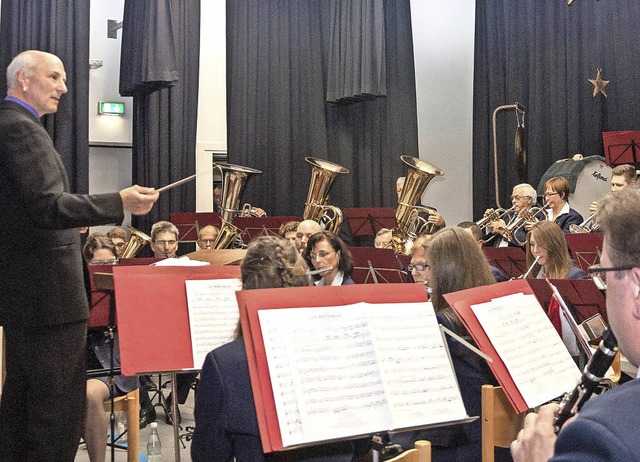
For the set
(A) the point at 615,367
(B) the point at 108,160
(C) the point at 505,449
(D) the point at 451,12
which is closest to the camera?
(C) the point at 505,449

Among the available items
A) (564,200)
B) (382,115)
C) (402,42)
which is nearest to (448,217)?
(382,115)

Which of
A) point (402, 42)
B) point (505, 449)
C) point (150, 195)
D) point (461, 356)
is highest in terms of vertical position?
point (402, 42)

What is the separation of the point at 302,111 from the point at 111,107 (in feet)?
7.07

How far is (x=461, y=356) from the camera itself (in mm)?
3012

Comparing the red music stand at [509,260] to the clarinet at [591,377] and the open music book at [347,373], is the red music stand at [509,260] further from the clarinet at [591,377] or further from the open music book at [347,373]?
the clarinet at [591,377]

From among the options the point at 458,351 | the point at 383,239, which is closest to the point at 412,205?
the point at 383,239

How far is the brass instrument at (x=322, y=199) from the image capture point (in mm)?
8125

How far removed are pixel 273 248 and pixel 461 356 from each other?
89 cm

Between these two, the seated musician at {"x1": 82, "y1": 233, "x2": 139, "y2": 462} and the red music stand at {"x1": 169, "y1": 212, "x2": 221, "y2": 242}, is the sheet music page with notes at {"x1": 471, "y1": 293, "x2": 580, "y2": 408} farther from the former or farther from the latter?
the red music stand at {"x1": 169, "y1": 212, "x2": 221, "y2": 242}

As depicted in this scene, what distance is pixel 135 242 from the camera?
7.97 meters

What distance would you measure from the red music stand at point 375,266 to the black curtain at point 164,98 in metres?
3.45

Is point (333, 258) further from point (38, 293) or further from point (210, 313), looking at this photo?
point (38, 293)

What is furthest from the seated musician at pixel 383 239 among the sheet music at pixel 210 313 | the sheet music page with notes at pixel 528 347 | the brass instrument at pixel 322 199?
the sheet music page with notes at pixel 528 347

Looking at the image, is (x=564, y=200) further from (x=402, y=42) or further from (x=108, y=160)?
(x=108, y=160)
